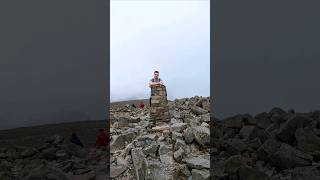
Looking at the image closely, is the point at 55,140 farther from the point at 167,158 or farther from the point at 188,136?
the point at 167,158

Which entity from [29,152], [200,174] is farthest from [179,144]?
[29,152]

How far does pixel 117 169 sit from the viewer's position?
31.8 feet

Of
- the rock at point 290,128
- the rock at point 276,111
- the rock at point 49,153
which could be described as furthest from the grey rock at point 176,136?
the rock at point 49,153

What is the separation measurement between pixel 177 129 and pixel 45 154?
13.3 ft

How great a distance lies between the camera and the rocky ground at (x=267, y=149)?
318 inches

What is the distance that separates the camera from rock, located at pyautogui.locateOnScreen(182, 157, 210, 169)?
9.00 meters

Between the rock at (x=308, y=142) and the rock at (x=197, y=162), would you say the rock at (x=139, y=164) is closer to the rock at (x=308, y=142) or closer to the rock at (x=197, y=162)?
the rock at (x=197, y=162)

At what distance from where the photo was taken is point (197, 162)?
9164 mm

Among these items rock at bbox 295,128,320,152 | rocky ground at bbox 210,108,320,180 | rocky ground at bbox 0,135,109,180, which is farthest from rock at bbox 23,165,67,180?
rock at bbox 295,128,320,152

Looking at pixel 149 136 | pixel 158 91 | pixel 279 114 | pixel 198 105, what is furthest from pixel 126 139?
pixel 198 105

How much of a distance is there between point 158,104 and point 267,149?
418 cm

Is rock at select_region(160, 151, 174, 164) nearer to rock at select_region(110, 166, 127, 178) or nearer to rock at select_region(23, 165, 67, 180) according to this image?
rock at select_region(110, 166, 127, 178)

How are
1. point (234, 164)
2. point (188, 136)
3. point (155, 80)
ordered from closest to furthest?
point (234, 164) < point (188, 136) < point (155, 80)

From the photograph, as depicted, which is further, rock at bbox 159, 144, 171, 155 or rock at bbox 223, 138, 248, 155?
rock at bbox 159, 144, 171, 155
